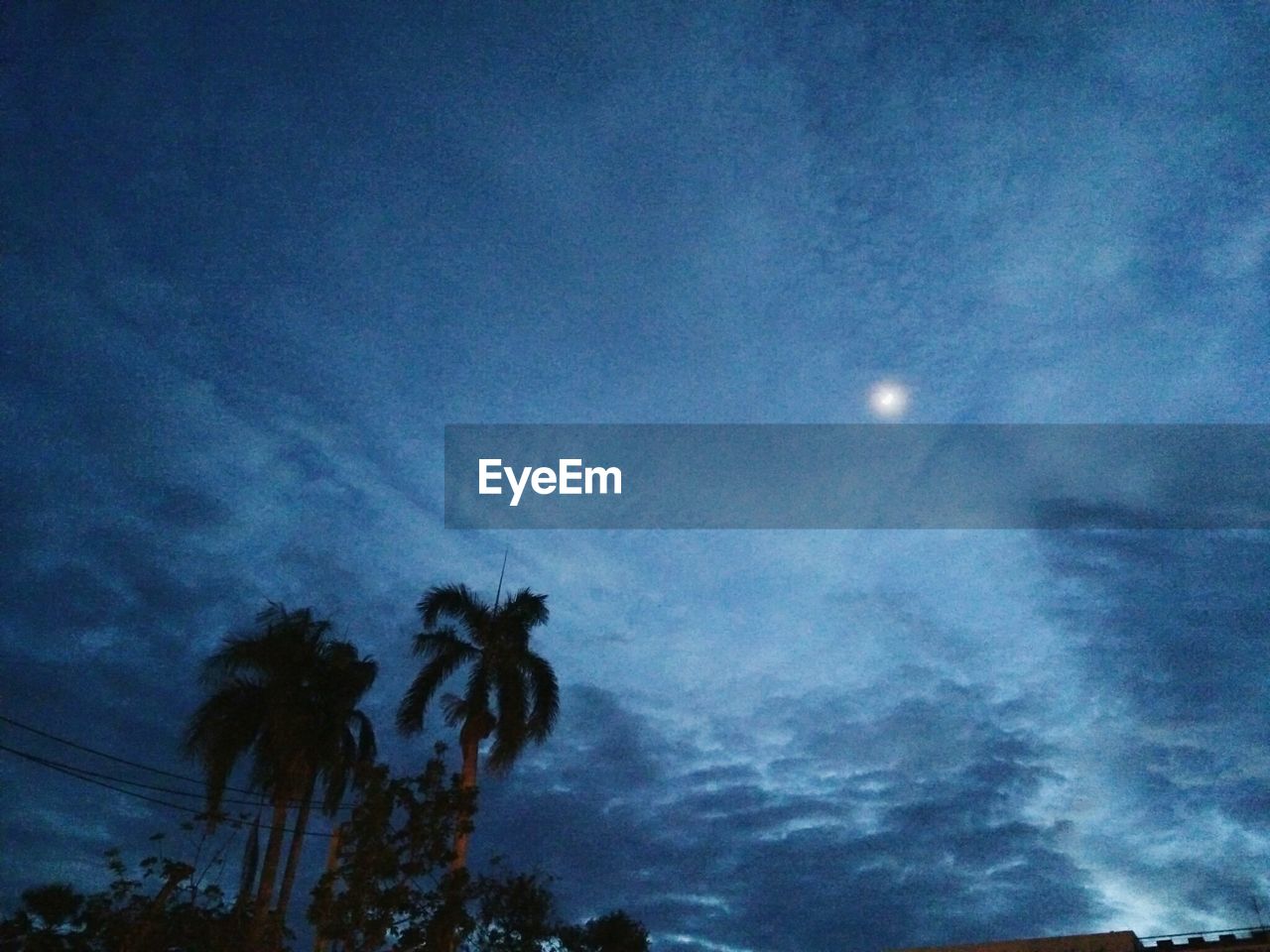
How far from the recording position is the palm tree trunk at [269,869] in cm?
2824

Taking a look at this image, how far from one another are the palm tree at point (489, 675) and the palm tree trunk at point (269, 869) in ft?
17.6

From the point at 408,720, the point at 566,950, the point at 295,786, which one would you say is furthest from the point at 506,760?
the point at 566,950

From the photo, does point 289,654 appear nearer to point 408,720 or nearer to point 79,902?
point 408,720

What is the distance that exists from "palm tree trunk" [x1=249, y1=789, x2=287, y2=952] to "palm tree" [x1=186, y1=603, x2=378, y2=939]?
0.14 feet

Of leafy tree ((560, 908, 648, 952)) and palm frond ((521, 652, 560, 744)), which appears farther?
leafy tree ((560, 908, 648, 952))

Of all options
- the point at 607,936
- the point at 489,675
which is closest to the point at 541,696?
the point at 489,675

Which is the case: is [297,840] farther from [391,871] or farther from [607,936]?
[607,936]

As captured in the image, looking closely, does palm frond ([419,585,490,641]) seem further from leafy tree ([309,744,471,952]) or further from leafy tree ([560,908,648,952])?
leafy tree ([560,908,648,952])

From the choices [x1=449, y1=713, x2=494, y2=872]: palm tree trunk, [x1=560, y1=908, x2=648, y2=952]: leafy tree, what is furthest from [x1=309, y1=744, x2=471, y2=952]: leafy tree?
[x1=560, y1=908, x2=648, y2=952]: leafy tree

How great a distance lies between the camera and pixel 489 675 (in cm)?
3334

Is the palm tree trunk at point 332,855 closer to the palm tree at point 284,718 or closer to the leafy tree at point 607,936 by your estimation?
the palm tree at point 284,718

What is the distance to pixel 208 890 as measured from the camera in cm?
2650

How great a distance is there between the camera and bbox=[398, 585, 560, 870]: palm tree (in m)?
32.5

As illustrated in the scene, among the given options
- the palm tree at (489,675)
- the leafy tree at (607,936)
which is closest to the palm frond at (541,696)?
the palm tree at (489,675)
